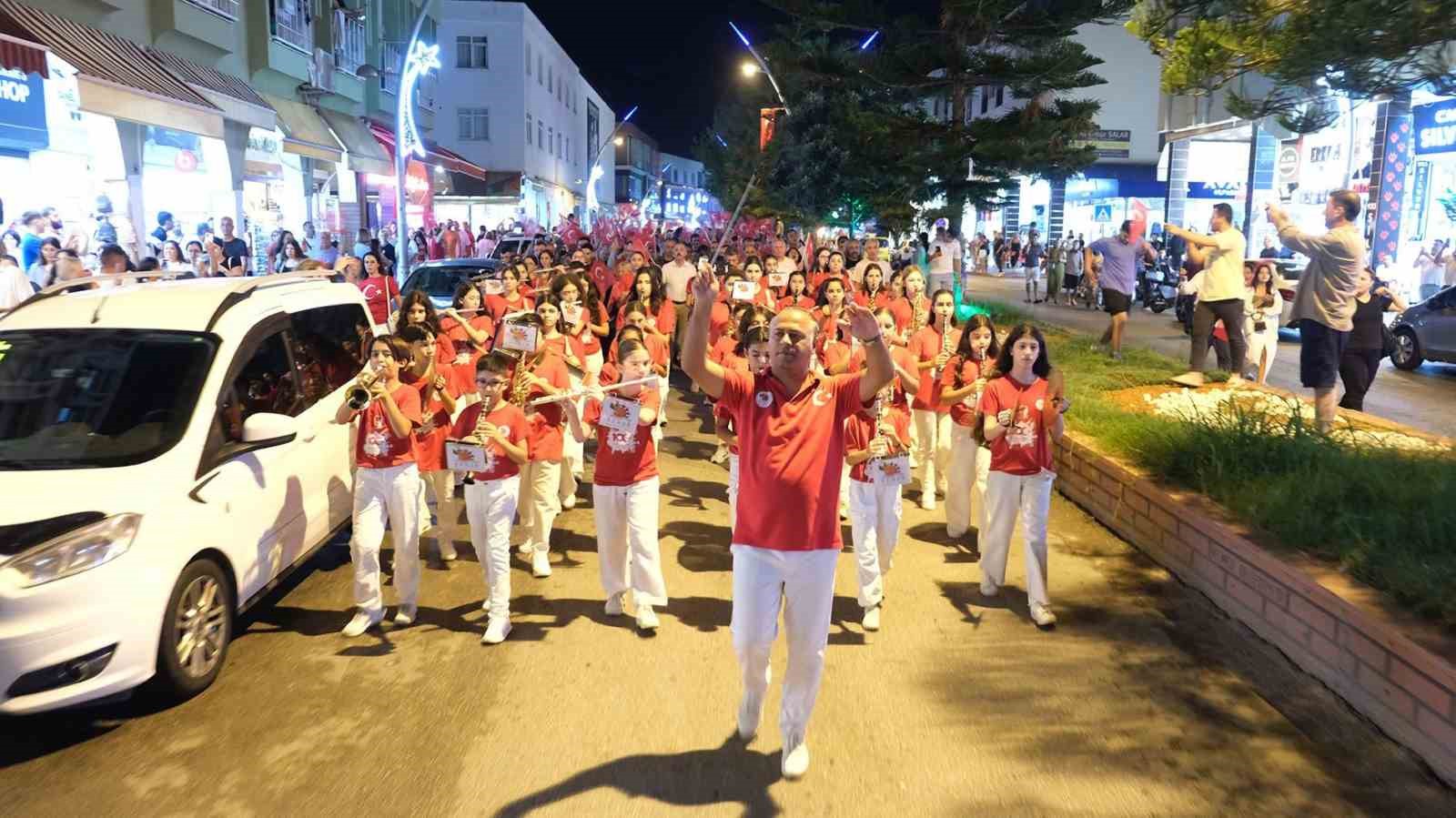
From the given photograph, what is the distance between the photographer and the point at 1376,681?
491cm

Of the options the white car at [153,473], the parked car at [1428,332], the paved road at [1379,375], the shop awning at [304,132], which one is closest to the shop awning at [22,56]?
the white car at [153,473]

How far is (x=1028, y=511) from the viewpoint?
632 centimetres

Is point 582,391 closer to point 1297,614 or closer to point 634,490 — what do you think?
point 634,490

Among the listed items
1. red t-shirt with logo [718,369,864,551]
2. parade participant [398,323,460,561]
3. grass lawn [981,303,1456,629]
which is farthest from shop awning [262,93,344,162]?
red t-shirt with logo [718,369,864,551]

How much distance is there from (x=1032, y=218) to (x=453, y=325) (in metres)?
48.8

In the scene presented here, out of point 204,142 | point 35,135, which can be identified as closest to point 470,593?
point 35,135

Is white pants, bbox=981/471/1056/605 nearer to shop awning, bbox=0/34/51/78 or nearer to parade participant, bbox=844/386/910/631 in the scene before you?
parade participant, bbox=844/386/910/631

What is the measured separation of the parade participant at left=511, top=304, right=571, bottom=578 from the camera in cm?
669

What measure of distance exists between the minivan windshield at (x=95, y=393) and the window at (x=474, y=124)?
46974 millimetres

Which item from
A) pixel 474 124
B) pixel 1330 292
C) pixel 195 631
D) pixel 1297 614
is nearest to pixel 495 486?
pixel 195 631

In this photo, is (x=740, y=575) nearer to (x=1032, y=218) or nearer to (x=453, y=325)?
(x=453, y=325)

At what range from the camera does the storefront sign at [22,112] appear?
13.1 m

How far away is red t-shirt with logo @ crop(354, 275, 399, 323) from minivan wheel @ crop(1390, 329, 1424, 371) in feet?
48.6

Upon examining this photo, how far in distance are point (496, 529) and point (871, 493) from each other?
2.11 meters
